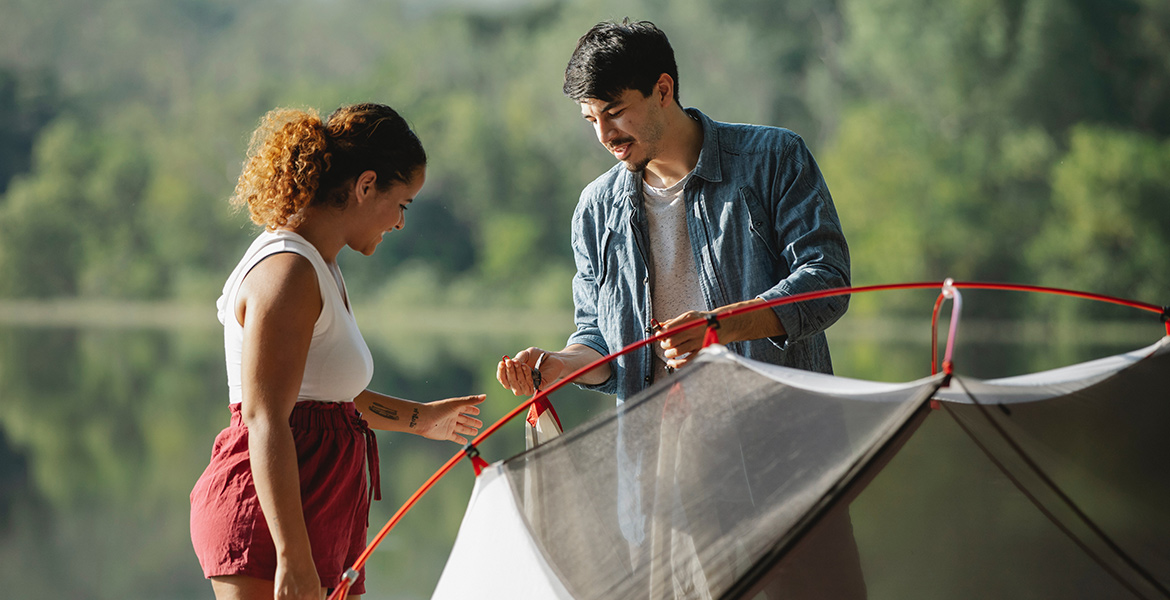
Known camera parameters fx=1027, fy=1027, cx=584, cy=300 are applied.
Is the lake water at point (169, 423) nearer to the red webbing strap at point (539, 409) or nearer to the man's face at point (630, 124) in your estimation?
the red webbing strap at point (539, 409)

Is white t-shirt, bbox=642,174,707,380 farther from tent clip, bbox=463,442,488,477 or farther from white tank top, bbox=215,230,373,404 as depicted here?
white tank top, bbox=215,230,373,404

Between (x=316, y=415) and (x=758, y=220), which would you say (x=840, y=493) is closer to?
(x=758, y=220)

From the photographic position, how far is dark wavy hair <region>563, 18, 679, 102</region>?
140 centimetres

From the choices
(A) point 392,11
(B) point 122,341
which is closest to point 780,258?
(B) point 122,341

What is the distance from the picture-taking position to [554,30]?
629 inches

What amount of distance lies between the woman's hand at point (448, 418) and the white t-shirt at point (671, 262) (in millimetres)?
277

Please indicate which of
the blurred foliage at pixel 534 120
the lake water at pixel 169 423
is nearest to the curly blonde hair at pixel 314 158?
the lake water at pixel 169 423

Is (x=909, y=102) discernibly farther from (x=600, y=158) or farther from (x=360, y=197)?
(x=360, y=197)

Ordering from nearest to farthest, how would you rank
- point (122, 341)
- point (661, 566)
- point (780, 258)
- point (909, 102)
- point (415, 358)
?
1. point (661, 566)
2. point (780, 258)
3. point (415, 358)
4. point (122, 341)
5. point (909, 102)

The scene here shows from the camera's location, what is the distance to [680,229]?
1.51 meters

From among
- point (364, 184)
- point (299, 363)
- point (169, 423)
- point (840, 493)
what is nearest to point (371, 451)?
point (299, 363)

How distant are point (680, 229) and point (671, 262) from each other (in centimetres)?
5

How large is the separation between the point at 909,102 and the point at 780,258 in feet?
44.7

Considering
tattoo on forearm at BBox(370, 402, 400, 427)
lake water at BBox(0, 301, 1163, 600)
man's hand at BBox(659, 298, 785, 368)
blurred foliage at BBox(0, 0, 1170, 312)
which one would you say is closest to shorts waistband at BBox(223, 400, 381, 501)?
tattoo on forearm at BBox(370, 402, 400, 427)
